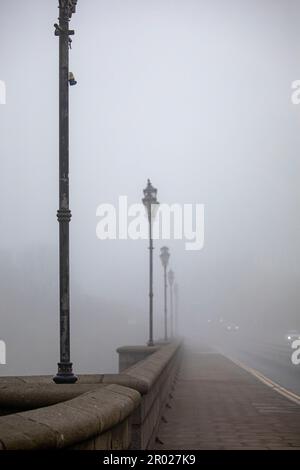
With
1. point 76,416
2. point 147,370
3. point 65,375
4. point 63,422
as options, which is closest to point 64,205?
point 65,375

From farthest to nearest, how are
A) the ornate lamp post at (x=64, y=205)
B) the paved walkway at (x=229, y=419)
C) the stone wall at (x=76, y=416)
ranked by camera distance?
the paved walkway at (x=229, y=419), the ornate lamp post at (x=64, y=205), the stone wall at (x=76, y=416)

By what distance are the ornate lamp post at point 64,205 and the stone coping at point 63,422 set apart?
2896mm

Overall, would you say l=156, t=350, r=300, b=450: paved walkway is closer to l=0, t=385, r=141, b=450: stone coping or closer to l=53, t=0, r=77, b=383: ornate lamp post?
l=53, t=0, r=77, b=383: ornate lamp post

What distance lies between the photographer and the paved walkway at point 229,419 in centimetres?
1309

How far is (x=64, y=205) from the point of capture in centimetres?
1160

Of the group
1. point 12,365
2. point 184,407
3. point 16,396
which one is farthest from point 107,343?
point 16,396

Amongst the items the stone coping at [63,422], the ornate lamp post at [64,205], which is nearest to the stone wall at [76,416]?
the stone coping at [63,422]

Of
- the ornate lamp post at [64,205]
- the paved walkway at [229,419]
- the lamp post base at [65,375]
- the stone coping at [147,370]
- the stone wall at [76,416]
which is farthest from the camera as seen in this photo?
the paved walkway at [229,419]

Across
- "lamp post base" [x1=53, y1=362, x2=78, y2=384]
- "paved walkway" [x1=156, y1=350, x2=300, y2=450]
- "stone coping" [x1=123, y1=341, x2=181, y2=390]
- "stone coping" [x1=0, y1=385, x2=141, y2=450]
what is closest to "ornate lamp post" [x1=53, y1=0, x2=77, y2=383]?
"lamp post base" [x1=53, y1=362, x2=78, y2=384]

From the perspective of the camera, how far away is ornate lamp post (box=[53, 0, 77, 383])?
431 inches

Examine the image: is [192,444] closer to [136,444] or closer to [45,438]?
[136,444]

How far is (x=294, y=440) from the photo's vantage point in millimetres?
13453

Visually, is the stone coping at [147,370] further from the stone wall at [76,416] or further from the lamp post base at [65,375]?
the lamp post base at [65,375]
